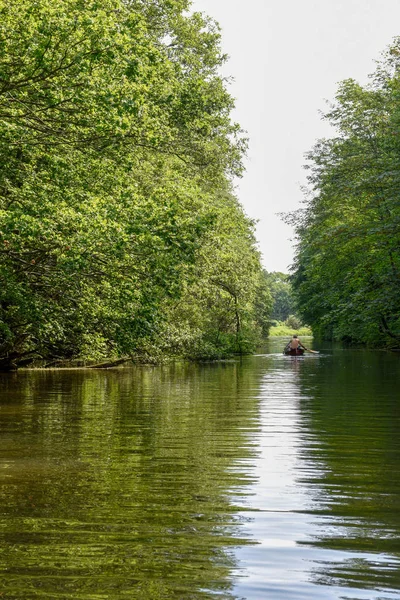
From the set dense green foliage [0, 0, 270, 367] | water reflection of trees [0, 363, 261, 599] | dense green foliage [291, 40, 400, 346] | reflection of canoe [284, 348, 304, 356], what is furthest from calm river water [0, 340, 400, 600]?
reflection of canoe [284, 348, 304, 356]

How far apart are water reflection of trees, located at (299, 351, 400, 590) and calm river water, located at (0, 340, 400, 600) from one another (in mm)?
18

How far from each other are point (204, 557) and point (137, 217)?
1273 cm

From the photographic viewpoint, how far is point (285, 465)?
951 centimetres

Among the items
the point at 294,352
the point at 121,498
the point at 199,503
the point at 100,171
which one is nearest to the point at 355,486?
the point at 199,503

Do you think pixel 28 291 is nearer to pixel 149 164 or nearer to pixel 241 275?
pixel 149 164

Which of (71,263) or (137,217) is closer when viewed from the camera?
(71,263)

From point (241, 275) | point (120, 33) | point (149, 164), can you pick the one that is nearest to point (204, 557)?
point (120, 33)

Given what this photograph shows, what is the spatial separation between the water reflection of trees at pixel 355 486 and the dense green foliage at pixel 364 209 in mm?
18662

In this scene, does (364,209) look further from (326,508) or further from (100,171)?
(326,508)

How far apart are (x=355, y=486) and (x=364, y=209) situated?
33423 mm

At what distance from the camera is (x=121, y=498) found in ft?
24.6

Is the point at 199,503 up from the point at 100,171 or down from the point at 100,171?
down

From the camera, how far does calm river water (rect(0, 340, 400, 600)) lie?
16.5 ft

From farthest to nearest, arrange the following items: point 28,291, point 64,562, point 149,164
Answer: point 149,164
point 28,291
point 64,562
